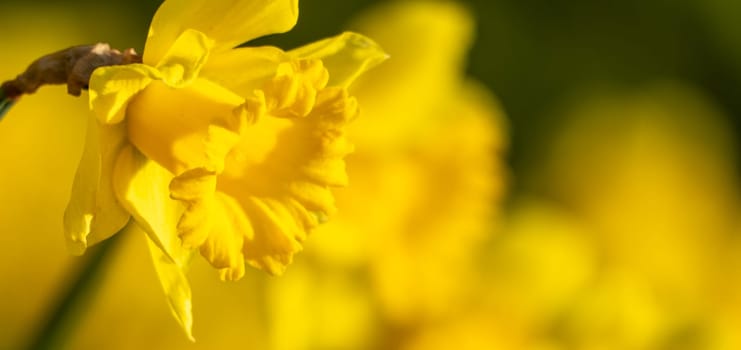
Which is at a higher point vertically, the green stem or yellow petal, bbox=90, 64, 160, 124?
yellow petal, bbox=90, 64, 160, 124

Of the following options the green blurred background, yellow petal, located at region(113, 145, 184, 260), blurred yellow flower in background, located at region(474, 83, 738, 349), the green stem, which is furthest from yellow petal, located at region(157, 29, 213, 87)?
the green blurred background

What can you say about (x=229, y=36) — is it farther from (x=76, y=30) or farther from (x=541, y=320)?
(x=76, y=30)

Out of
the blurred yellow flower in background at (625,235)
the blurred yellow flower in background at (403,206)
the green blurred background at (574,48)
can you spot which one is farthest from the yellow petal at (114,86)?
the green blurred background at (574,48)

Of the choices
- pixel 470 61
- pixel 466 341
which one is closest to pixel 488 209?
pixel 466 341

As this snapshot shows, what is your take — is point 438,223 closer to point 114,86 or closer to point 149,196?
point 149,196

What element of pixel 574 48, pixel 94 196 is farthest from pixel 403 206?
pixel 574 48

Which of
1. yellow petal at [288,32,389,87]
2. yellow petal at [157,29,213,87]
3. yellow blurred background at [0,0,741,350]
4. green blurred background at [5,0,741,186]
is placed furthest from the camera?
green blurred background at [5,0,741,186]

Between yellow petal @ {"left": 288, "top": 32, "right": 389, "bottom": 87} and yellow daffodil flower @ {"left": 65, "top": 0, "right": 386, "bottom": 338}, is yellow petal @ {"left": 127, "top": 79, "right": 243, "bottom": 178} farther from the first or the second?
yellow petal @ {"left": 288, "top": 32, "right": 389, "bottom": 87}
